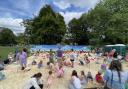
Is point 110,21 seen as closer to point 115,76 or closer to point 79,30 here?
point 79,30

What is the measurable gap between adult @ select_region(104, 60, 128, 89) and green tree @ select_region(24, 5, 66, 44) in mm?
63736

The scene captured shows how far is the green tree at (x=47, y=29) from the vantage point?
71438 millimetres

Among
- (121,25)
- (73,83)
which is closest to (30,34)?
(121,25)

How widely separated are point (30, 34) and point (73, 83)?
68.5 meters

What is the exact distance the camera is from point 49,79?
16.0m

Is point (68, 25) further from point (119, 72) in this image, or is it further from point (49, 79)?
point (119, 72)

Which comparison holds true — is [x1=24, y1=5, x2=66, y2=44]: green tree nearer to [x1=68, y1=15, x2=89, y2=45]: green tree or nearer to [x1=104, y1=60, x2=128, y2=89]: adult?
[x1=68, y1=15, x2=89, y2=45]: green tree

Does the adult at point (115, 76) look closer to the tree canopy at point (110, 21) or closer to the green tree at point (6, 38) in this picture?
the tree canopy at point (110, 21)

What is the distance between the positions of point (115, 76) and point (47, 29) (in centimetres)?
6424

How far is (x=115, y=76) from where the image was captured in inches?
289

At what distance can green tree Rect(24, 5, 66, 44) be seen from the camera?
234 ft

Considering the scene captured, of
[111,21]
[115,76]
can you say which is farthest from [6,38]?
[115,76]

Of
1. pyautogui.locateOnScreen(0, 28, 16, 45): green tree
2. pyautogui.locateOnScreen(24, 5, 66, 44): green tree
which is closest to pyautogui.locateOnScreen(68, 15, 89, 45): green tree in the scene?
pyautogui.locateOnScreen(24, 5, 66, 44): green tree

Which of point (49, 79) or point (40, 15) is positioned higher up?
point (40, 15)
